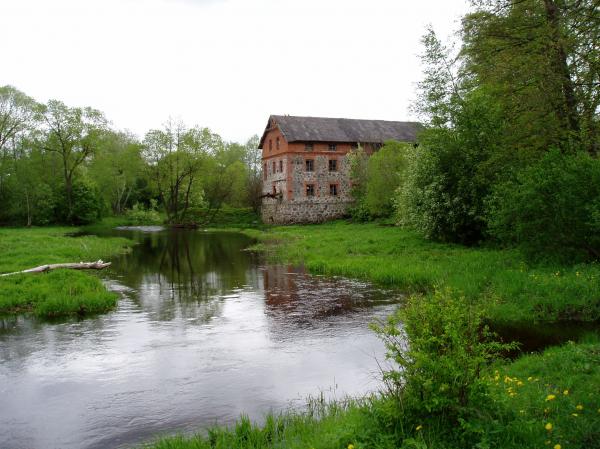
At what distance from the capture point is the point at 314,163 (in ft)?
176

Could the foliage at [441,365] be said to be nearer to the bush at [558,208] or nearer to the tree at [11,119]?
the bush at [558,208]

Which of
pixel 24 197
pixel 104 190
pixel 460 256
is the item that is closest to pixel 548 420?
pixel 460 256

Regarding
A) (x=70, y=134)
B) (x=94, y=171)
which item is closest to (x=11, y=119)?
(x=70, y=134)

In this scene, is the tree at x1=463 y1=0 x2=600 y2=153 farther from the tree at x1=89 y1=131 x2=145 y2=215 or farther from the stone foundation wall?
the tree at x1=89 y1=131 x2=145 y2=215

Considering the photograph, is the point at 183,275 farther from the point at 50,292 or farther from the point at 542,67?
→ the point at 542,67

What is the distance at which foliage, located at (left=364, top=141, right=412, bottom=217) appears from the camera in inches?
1626

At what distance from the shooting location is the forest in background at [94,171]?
53406 millimetres

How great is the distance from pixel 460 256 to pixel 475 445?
15401 millimetres

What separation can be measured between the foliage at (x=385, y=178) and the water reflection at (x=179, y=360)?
24.3 m

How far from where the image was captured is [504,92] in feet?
59.1

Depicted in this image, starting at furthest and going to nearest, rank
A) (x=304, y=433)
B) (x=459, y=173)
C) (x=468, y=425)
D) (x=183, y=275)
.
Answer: (x=459, y=173)
(x=183, y=275)
(x=304, y=433)
(x=468, y=425)

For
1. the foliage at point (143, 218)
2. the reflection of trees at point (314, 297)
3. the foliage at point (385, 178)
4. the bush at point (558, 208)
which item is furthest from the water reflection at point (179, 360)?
the foliage at point (143, 218)

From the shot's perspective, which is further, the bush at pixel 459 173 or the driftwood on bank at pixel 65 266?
the bush at pixel 459 173

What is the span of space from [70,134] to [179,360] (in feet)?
174
